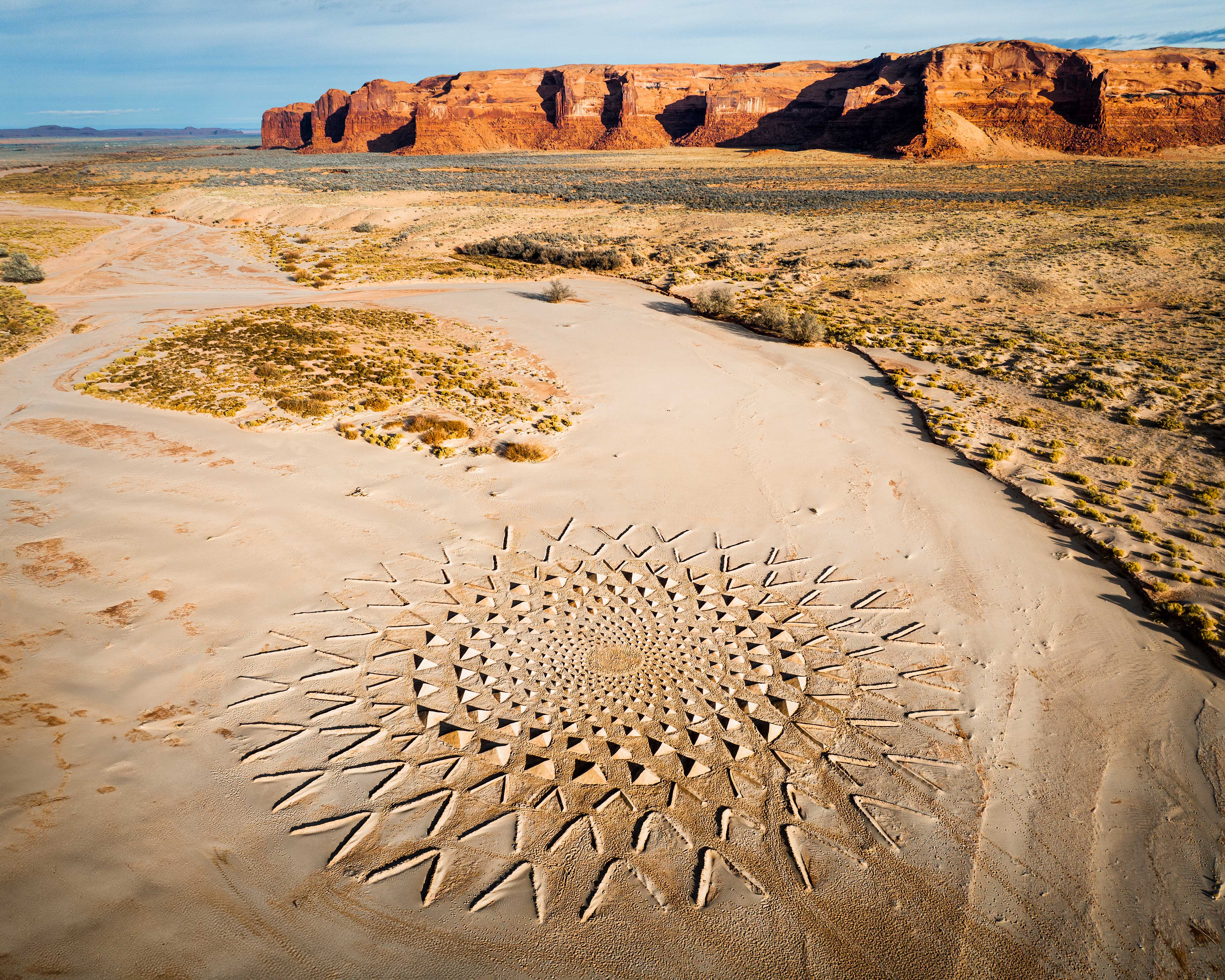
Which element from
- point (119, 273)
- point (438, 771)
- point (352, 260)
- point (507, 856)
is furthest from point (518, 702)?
point (119, 273)

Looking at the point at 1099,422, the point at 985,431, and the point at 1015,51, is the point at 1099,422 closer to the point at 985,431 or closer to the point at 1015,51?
the point at 985,431

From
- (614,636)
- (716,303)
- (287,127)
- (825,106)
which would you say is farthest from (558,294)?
(287,127)

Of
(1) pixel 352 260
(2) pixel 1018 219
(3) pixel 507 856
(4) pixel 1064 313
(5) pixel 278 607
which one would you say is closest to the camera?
(3) pixel 507 856

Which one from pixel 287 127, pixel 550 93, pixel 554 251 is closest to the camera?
pixel 554 251

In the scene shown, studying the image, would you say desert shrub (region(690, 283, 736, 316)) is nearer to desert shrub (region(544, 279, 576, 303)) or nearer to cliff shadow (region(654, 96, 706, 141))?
desert shrub (region(544, 279, 576, 303))

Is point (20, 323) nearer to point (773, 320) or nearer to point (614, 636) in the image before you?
point (614, 636)
